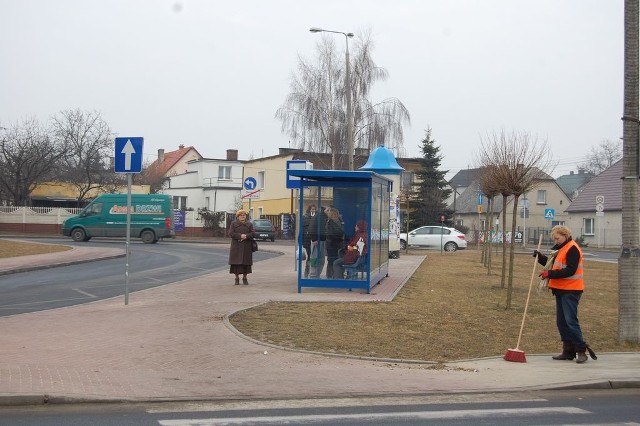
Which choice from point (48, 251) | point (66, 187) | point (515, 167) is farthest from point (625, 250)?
point (66, 187)

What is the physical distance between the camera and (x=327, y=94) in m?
50.3

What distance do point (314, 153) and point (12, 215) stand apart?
20.8 m

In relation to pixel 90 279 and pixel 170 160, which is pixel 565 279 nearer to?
pixel 90 279

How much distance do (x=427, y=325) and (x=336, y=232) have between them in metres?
4.31

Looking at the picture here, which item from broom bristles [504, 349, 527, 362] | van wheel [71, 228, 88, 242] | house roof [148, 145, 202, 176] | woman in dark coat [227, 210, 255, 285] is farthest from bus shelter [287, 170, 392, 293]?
house roof [148, 145, 202, 176]

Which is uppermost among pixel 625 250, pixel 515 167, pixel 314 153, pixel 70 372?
pixel 314 153

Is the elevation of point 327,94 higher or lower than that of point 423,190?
higher

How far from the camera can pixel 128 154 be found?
1380cm

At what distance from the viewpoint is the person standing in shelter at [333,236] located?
51.9 feet

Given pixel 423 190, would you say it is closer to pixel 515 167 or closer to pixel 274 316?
pixel 515 167

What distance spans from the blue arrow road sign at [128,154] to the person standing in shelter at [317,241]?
396 centimetres

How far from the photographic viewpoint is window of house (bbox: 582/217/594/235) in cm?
6138

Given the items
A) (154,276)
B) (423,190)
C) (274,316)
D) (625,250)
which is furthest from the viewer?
(423,190)

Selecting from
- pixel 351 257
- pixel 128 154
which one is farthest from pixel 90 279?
pixel 351 257
